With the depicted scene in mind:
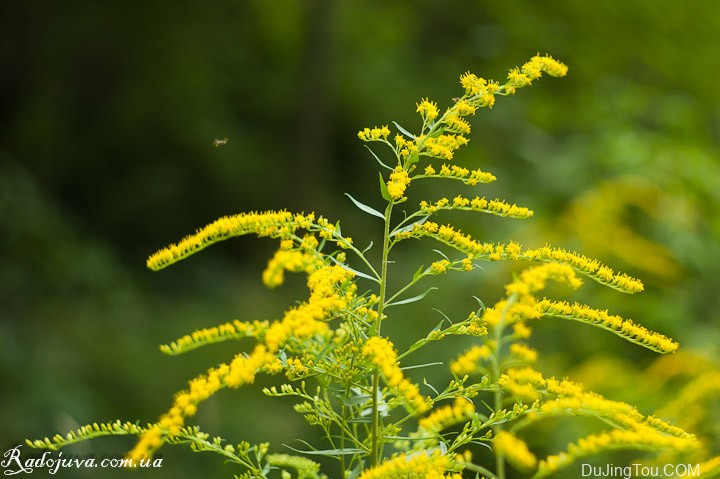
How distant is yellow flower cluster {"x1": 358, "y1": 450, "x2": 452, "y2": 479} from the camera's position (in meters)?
1.53

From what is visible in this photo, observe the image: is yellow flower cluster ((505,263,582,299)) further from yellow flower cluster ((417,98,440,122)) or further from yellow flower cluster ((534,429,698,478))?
yellow flower cluster ((417,98,440,122))

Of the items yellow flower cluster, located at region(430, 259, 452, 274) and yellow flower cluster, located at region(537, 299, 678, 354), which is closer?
yellow flower cluster, located at region(537, 299, 678, 354)

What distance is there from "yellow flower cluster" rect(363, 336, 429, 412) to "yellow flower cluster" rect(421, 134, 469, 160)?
1.72ft

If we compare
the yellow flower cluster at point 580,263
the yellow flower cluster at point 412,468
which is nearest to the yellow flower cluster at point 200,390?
the yellow flower cluster at point 412,468

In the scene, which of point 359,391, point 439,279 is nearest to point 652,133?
point 439,279

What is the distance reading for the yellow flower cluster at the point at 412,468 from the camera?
1533mm

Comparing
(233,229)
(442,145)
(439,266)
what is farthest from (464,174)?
(233,229)

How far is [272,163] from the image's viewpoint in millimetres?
11859

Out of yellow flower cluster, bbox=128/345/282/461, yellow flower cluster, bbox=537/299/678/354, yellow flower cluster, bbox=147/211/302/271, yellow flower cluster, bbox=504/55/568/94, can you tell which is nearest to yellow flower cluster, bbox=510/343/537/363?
yellow flower cluster, bbox=537/299/678/354

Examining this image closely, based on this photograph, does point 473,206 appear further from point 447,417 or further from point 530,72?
point 447,417

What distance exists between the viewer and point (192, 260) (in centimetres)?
1094

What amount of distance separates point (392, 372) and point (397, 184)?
17.8 inches

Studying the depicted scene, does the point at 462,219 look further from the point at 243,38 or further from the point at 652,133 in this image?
the point at 243,38

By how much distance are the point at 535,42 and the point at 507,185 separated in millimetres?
2164
